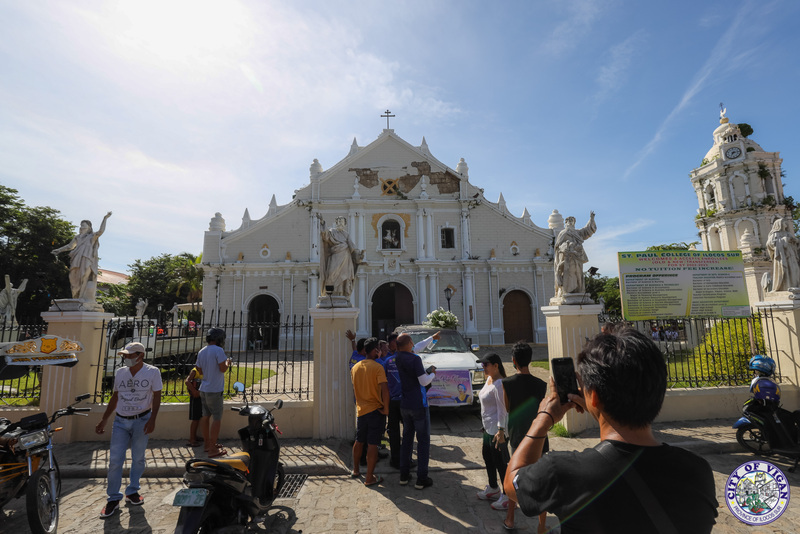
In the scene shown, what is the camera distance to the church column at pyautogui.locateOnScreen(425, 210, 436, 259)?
68.0 ft

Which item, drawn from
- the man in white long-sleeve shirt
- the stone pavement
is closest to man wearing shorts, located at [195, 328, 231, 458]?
the stone pavement

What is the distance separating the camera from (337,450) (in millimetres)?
5484

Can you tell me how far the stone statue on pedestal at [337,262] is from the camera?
630 cm

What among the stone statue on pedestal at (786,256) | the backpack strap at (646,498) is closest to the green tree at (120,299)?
the backpack strap at (646,498)

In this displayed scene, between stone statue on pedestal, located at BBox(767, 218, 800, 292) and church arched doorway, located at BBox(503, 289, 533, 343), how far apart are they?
45.0ft

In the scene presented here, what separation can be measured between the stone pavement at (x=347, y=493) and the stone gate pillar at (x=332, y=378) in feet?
0.77

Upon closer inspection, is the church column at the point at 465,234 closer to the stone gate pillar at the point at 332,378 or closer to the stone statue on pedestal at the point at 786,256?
the stone statue on pedestal at the point at 786,256

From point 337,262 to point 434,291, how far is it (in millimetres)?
14241

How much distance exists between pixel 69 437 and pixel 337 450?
165 inches

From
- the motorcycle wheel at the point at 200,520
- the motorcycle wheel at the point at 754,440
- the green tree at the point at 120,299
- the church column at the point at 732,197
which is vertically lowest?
the motorcycle wheel at the point at 754,440

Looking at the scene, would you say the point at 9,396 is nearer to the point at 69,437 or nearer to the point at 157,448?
the point at 69,437

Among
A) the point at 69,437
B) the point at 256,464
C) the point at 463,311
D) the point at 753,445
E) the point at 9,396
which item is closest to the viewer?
the point at 256,464

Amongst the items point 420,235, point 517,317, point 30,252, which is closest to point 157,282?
point 30,252

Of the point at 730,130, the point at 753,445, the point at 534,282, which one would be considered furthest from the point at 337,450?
the point at 730,130
